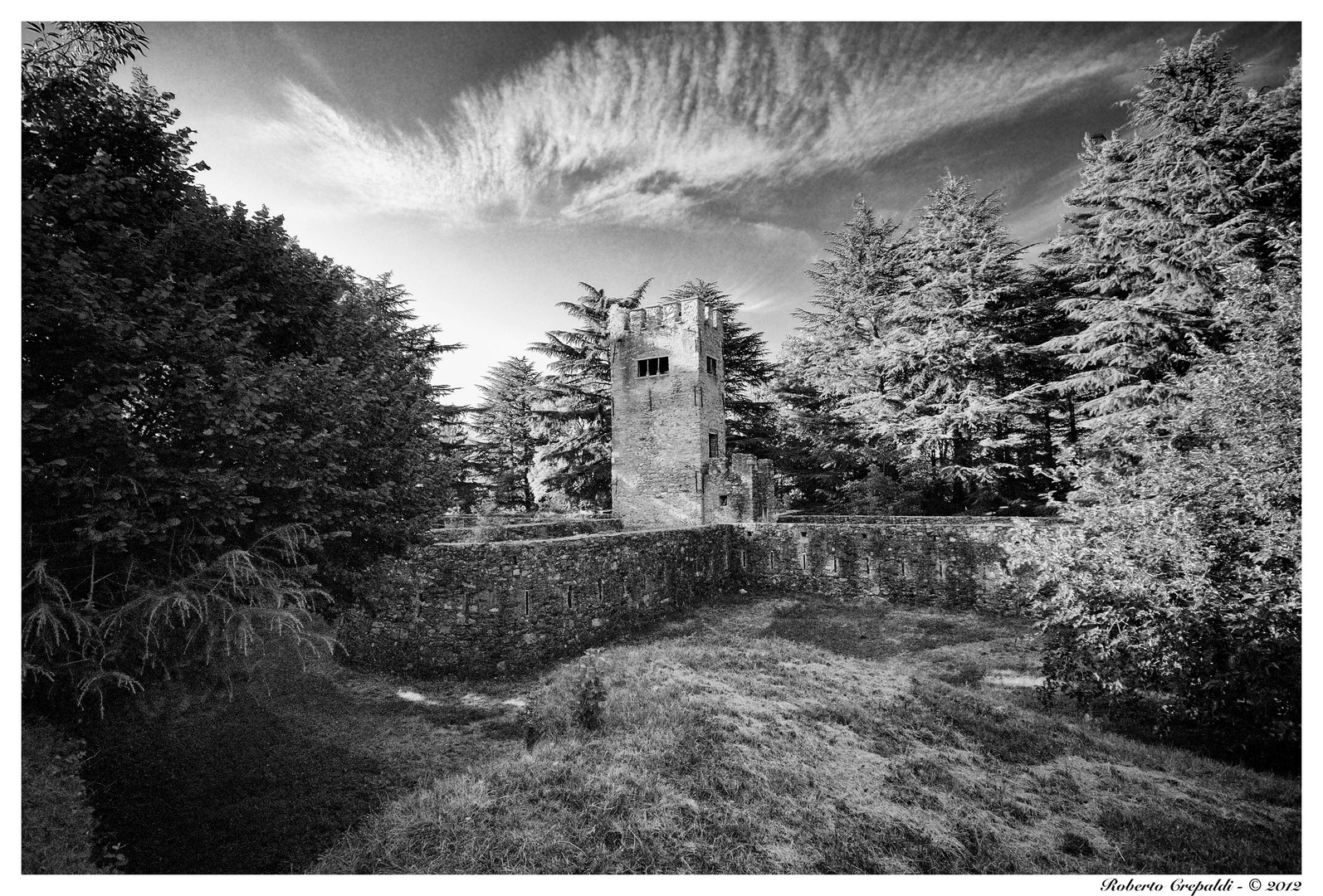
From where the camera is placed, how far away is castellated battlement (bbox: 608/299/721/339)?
60.2ft

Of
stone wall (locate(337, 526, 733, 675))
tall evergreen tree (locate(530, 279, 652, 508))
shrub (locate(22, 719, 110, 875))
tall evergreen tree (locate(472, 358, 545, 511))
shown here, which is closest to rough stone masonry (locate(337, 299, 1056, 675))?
stone wall (locate(337, 526, 733, 675))

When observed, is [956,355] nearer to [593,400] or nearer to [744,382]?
[744,382]

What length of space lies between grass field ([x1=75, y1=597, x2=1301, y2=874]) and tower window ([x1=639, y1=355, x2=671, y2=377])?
11.7 m

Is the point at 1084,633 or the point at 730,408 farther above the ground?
the point at 730,408

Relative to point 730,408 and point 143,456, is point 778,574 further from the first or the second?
point 143,456

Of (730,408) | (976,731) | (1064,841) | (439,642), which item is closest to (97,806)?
(439,642)

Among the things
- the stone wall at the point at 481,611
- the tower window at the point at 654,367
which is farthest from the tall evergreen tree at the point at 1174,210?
the stone wall at the point at 481,611

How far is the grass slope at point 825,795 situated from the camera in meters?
4.64

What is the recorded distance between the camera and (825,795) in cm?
544

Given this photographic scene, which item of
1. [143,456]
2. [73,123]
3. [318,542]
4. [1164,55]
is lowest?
[318,542]

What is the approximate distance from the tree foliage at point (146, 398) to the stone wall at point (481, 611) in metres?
3.58

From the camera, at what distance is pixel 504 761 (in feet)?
20.6

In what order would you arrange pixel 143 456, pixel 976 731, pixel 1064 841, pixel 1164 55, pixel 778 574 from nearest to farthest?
pixel 143 456, pixel 1064 841, pixel 976 731, pixel 1164 55, pixel 778 574

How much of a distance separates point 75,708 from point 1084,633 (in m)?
12.9
